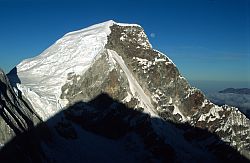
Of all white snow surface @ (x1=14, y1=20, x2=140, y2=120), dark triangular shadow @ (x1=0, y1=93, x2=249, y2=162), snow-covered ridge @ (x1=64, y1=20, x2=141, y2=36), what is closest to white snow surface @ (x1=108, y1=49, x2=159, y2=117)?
dark triangular shadow @ (x1=0, y1=93, x2=249, y2=162)

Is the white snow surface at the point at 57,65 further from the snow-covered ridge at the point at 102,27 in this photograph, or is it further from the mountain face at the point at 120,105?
the mountain face at the point at 120,105

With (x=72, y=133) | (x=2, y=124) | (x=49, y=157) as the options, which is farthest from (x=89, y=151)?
(x=2, y=124)

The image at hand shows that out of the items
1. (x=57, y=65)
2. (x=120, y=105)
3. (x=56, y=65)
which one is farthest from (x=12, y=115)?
(x=56, y=65)

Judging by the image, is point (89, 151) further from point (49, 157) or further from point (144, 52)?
point (144, 52)

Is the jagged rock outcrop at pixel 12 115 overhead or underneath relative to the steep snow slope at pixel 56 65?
underneath

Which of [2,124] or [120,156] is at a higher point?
[2,124]

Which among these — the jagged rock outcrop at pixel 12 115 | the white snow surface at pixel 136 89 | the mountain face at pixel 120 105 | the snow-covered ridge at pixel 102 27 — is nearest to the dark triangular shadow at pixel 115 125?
the mountain face at pixel 120 105
